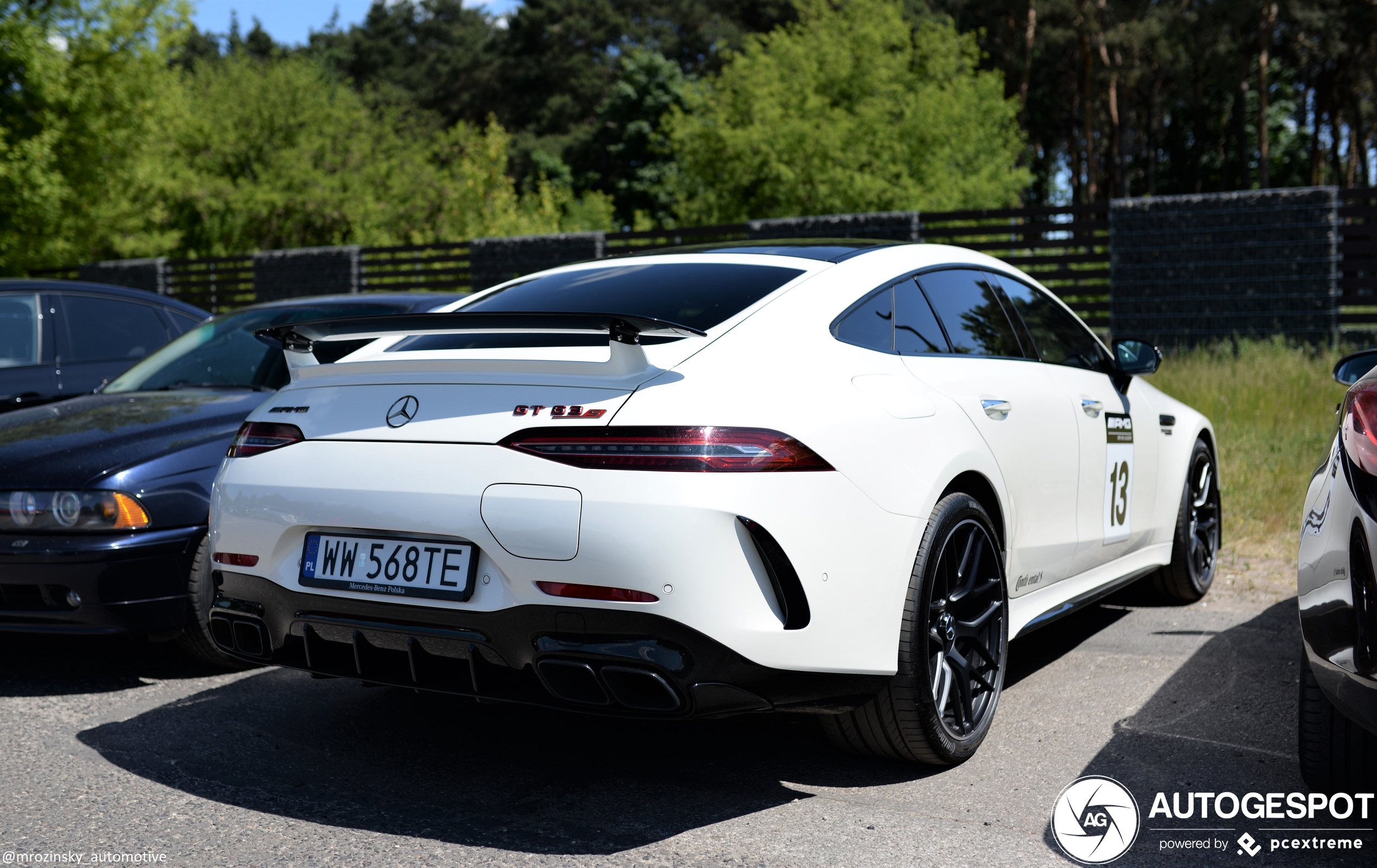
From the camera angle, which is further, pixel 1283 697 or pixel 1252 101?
pixel 1252 101

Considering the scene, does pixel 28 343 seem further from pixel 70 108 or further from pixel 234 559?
A: pixel 70 108

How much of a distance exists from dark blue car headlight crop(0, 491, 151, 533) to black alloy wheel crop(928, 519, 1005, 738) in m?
2.74

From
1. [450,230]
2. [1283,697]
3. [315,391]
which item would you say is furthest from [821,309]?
[450,230]

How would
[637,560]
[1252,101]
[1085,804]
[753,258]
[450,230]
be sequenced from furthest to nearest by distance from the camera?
[1252,101] → [450,230] → [753,258] → [1085,804] → [637,560]

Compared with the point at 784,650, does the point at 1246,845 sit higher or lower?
lower

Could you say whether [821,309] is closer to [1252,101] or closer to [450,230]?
[450,230]

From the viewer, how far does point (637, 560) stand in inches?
102

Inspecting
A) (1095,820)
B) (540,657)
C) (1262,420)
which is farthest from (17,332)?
(1262,420)

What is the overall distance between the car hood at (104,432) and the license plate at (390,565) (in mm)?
1550

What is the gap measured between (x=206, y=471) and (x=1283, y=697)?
12.3 ft

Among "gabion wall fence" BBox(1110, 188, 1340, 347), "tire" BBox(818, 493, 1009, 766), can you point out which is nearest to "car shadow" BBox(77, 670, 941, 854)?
"tire" BBox(818, 493, 1009, 766)

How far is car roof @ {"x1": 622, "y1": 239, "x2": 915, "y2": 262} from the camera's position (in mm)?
3658

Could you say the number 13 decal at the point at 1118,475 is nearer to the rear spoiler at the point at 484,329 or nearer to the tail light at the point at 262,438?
the rear spoiler at the point at 484,329

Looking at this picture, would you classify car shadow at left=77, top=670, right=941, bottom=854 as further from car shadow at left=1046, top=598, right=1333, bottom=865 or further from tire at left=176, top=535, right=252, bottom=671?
car shadow at left=1046, top=598, right=1333, bottom=865
